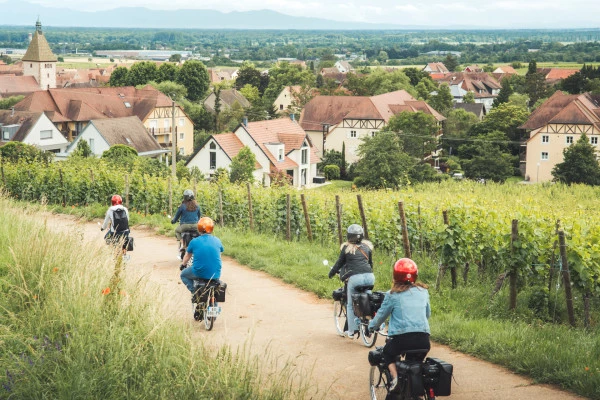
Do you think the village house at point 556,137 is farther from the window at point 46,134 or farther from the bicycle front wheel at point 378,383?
the bicycle front wheel at point 378,383

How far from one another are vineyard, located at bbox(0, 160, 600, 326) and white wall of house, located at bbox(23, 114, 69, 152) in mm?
44937

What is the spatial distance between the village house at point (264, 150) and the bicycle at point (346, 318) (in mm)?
51547

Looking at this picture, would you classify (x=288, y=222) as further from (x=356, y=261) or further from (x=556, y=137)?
(x=556, y=137)

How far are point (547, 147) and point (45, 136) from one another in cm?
4848

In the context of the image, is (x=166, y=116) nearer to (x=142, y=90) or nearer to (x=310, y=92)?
(x=142, y=90)

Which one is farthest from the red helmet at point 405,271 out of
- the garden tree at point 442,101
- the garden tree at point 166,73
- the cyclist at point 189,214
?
the garden tree at point 166,73

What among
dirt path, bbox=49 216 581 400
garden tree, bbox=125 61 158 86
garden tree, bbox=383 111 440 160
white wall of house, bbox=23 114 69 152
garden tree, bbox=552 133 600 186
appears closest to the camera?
dirt path, bbox=49 216 581 400

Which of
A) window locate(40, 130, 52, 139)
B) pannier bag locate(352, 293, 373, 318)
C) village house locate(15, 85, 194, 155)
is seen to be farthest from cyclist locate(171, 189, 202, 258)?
village house locate(15, 85, 194, 155)

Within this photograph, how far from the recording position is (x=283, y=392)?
7504mm

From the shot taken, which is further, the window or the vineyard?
the window

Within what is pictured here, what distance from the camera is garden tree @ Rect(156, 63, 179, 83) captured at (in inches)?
4978

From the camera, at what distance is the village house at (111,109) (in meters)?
89.2

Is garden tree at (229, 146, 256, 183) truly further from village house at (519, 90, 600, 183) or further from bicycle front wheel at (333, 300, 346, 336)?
bicycle front wheel at (333, 300, 346, 336)

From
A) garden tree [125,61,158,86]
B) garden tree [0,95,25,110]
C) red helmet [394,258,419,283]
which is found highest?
garden tree [125,61,158,86]
